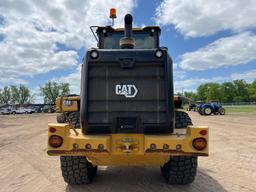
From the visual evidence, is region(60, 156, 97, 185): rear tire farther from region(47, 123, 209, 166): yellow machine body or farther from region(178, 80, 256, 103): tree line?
region(178, 80, 256, 103): tree line

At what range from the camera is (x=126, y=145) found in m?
3.81

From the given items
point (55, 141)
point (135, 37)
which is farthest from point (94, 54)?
point (135, 37)

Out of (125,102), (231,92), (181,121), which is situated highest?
(231,92)

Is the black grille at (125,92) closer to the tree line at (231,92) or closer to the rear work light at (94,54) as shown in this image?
the rear work light at (94,54)

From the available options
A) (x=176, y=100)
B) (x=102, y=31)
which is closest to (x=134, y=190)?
(x=176, y=100)

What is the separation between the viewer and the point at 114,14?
5.93 m

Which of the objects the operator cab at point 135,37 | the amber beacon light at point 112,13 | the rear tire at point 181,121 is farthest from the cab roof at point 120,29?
the rear tire at point 181,121

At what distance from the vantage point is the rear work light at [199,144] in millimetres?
3801

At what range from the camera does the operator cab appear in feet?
18.6

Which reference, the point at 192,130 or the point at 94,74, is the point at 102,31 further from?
the point at 192,130

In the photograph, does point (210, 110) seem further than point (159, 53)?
Yes

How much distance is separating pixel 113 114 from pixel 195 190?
183 centimetres

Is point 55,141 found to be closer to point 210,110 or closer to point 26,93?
point 210,110

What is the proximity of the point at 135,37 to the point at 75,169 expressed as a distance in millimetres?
2846
